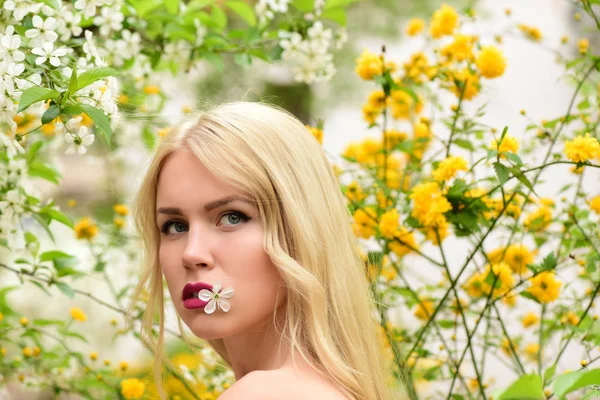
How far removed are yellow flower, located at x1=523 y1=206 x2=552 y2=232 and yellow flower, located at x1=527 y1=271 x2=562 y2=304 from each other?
0.56ft

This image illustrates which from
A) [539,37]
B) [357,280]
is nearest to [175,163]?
[357,280]

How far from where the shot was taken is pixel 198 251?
1.01 m

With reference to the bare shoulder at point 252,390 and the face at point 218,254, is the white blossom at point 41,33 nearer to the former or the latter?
the face at point 218,254

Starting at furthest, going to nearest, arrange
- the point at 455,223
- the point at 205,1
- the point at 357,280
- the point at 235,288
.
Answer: the point at 205,1 → the point at 455,223 → the point at 357,280 → the point at 235,288

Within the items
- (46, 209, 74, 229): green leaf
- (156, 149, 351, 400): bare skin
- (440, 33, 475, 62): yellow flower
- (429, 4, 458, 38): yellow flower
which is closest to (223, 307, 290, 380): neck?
(156, 149, 351, 400): bare skin

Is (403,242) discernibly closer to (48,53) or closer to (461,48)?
(461,48)

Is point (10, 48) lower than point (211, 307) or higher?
higher

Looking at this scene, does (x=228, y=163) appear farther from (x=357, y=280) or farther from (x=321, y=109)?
(x=321, y=109)

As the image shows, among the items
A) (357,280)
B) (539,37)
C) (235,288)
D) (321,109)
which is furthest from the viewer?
(321,109)

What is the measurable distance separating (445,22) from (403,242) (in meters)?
0.47

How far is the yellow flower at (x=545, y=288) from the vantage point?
4.45 feet

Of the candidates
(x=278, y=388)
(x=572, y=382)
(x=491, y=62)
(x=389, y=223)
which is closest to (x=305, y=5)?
(x=491, y=62)

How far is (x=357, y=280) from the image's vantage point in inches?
45.4

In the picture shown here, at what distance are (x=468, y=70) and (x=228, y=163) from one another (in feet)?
2.03
